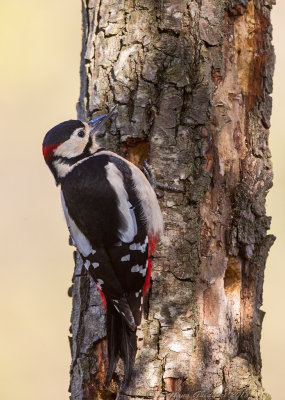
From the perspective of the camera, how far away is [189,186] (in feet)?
10.5

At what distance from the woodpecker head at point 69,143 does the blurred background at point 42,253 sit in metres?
2.53

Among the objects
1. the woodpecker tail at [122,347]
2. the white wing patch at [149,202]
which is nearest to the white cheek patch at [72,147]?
the white wing patch at [149,202]

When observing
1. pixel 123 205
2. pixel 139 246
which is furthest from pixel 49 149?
pixel 139 246

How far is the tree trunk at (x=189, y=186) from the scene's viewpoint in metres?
3.08

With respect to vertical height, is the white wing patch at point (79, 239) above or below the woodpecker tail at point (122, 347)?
above

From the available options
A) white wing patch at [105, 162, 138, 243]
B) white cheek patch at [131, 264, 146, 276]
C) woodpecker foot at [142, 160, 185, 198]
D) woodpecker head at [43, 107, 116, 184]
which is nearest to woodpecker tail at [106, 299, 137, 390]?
white cheek patch at [131, 264, 146, 276]

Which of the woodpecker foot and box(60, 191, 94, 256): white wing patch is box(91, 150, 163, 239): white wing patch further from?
box(60, 191, 94, 256): white wing patch

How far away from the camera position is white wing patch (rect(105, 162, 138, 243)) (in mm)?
3205

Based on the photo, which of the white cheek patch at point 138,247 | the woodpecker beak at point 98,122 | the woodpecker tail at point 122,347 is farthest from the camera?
the woodpecker beak at point 98,122

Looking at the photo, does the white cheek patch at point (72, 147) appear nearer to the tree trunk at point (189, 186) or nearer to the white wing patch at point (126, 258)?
the tree trunk at point (189, 186)

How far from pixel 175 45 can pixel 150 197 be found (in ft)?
2.37

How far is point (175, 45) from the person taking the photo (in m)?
3.28

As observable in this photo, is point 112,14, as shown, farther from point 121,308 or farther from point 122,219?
point 121,308

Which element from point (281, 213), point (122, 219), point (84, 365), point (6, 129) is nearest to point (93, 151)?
point (122, 219)
